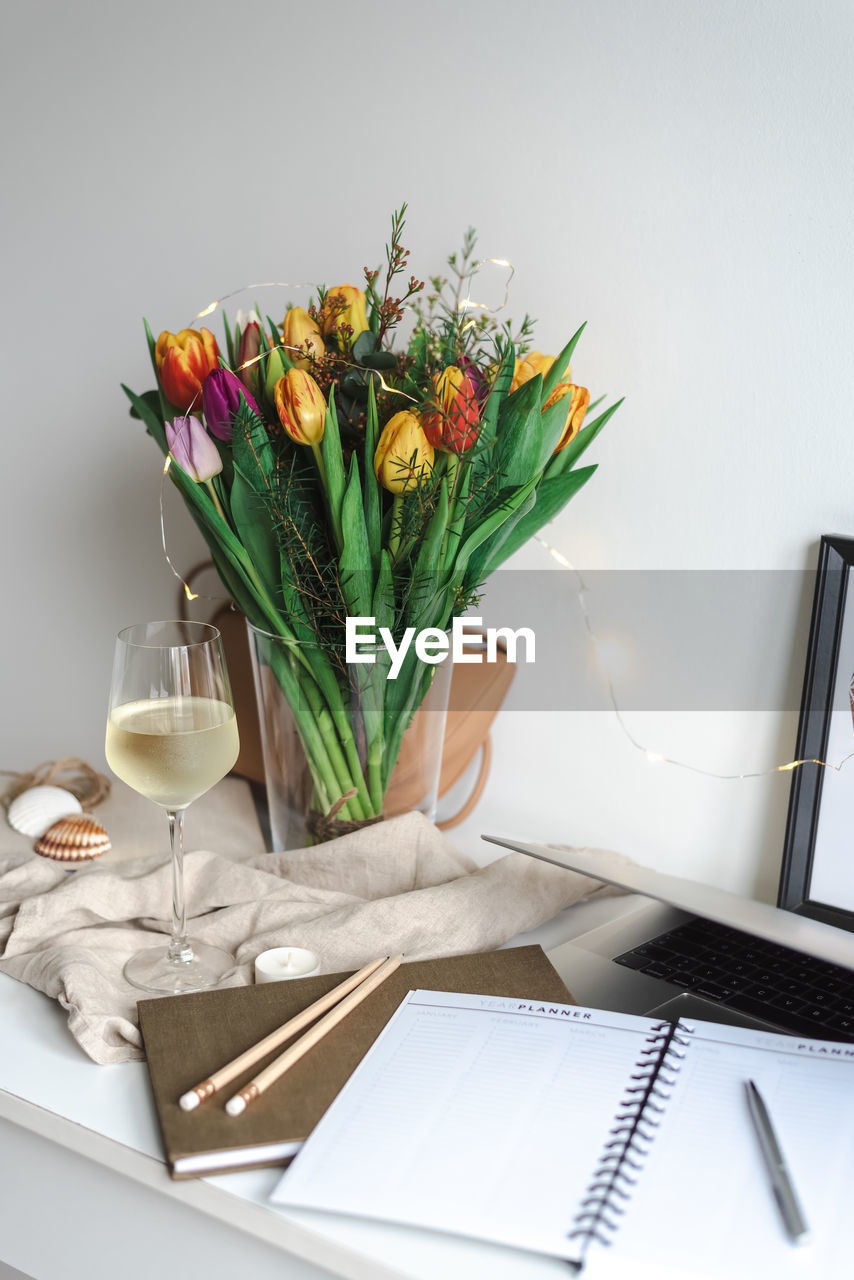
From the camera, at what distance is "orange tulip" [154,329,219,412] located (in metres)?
0.78

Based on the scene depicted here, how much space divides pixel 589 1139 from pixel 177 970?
32 centimetres

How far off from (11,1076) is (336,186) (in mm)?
815

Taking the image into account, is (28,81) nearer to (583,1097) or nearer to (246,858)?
(246,858)

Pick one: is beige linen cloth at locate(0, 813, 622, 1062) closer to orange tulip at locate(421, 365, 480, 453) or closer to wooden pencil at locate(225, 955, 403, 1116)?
wooden pencil at locate(225, 955, 403, 1116)

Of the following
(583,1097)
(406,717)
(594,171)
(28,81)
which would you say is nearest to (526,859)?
(406,717)

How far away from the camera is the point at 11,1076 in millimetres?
629

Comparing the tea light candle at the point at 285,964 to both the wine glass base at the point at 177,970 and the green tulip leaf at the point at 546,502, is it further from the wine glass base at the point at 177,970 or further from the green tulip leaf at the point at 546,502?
the green tulip leaf at the point at 546,502

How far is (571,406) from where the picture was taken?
0.80m

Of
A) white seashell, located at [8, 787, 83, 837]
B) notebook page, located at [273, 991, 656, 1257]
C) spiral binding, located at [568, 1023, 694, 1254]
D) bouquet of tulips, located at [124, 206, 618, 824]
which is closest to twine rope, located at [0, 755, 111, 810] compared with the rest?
white seashell, located at [8, 787, 83, 837]

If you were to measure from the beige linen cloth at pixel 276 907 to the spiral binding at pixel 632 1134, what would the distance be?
7.5 inches

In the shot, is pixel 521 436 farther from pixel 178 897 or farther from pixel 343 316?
pixel 178 897

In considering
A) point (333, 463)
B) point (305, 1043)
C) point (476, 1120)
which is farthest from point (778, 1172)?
point (333, 463)

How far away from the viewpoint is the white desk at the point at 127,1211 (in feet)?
1.62

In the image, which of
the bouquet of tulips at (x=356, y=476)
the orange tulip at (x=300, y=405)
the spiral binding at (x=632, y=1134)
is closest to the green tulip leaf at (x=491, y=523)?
the bouquet of tulips at (x=356, y=476)
